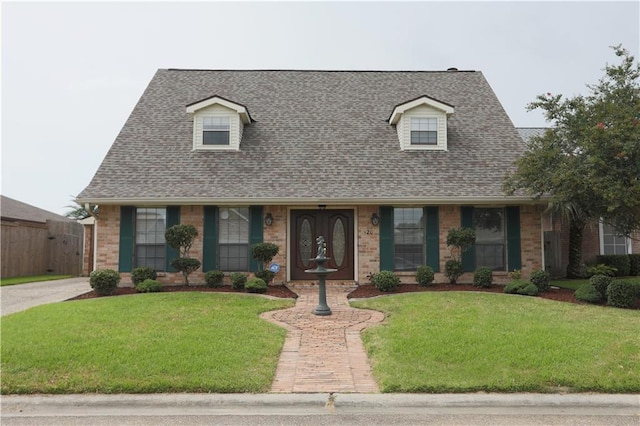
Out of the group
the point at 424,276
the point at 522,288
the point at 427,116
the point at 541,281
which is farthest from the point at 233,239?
the point at 541,281

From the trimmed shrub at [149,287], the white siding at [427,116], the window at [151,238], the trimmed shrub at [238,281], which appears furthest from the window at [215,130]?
the white siding at [427,116]

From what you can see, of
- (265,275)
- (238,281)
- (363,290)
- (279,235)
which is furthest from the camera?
(279,235)

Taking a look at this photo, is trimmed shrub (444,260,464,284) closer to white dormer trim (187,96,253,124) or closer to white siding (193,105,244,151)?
white siding (193,105,244,151)

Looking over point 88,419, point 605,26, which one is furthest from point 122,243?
point 605,26

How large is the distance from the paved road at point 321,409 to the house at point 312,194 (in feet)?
26.2

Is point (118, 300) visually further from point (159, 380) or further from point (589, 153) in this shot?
point (589, 153)

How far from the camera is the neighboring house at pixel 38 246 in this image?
1678cm

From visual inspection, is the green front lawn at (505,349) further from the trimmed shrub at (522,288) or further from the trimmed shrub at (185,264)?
the trimmed shrub at (185,264)

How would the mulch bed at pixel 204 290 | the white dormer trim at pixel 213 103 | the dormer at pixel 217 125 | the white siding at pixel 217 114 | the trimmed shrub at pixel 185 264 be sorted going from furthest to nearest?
the white siding at pixel 217 114
the dormer at pixel 217 125
the white dormer trim at pixel 213 103
the trimmed shrub at pixel 185 264
the mulch bed at pixel 204 290

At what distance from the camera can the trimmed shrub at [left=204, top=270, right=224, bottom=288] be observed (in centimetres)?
1205

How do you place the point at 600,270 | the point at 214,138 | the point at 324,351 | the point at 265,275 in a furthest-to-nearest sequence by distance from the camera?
the point at 600,270 → the point at 214,138 → the point at 265,275 → the point at 324,351

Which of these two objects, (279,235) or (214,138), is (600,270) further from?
(214,138)

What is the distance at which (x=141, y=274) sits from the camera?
12055mm

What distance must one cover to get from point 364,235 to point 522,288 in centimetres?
431
